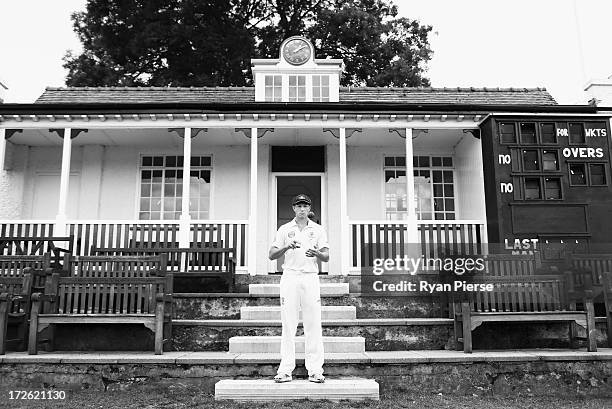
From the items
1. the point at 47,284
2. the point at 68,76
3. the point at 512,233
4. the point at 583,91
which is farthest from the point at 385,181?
the point at 68,76

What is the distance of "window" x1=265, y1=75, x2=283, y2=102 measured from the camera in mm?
12398

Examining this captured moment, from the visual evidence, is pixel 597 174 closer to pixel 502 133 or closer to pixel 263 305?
pixel 502 133

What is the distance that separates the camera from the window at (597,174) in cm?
949

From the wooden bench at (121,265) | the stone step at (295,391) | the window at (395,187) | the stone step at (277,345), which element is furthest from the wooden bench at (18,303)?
the window at (395,187)

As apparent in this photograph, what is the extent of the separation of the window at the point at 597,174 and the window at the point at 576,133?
0.47 metres

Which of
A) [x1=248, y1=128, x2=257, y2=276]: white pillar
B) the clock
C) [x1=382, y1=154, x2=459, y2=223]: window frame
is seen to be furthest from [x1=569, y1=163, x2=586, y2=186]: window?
the clock

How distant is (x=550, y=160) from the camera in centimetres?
964

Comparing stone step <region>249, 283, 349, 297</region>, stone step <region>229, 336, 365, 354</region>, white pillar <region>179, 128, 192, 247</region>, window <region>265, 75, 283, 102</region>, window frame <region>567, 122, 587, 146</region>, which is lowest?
stone step <region>229, 336, 365, 354</region>

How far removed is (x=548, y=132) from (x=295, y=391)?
7.27 meters

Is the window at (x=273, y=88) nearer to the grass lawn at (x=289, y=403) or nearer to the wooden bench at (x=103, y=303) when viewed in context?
the wooden bench at (x=103, y=303)

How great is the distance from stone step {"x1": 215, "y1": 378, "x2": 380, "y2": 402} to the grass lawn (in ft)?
0.28

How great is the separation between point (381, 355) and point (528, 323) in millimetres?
2038

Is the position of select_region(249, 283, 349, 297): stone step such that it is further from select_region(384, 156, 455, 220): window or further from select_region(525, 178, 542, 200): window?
select_region(384, 156, 455, 220): window

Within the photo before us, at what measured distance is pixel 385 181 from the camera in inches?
466
